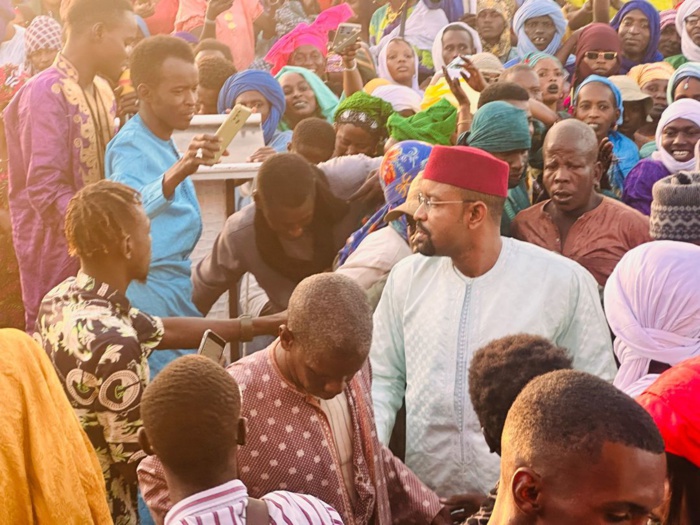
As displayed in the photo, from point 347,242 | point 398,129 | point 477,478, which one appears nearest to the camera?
point 477,478

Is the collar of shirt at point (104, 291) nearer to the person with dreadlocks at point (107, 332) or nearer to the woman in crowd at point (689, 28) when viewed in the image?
the person with dreadlocks at point (107, 332)

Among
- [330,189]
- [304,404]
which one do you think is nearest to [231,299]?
[330,189]

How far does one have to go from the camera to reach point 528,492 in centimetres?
174

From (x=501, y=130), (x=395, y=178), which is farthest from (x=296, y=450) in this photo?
(x=501, y=130)

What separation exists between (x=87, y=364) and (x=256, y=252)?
1578 millimetres

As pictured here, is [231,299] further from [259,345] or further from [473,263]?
[473,263]

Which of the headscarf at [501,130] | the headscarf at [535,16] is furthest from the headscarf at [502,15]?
the headscarf at [501,130]

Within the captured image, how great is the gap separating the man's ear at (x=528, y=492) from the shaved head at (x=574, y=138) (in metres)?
2.95

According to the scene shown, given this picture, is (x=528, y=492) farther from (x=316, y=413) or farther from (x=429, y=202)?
(x=429, y=202)

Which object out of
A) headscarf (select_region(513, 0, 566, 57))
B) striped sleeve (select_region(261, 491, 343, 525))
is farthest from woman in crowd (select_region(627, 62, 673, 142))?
striped sleeve (select_region(261, 491, 343, 525))

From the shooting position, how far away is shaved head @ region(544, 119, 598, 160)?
4496 mm

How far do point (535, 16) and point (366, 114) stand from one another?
3984mm

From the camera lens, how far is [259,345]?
4730 millimetres

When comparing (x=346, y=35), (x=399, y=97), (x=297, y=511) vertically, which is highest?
(x=346, y=35)
